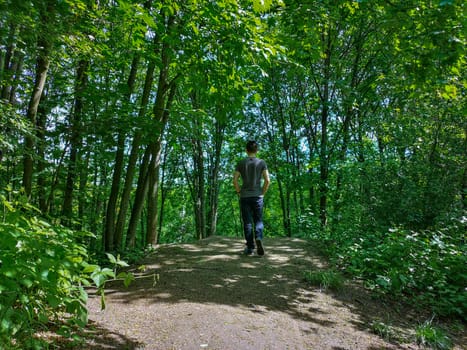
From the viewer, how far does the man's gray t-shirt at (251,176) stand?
6160mm

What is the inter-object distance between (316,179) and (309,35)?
18.6ft

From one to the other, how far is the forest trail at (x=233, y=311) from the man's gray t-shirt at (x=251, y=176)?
1261mm

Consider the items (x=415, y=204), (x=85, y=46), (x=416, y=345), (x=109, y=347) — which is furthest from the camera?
(x=415, y=204)

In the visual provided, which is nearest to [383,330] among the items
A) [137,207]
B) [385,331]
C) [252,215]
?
[385,331]

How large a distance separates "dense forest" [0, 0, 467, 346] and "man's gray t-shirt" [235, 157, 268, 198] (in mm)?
1083

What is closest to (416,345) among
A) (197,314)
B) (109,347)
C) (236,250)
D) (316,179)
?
(197,314)

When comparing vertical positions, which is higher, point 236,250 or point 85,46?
point 85,46

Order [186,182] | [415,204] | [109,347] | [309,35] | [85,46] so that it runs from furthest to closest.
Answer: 1. [186,182]
2. [415,204]
3. [309,35]
4. [85,46]
5. [109,347]

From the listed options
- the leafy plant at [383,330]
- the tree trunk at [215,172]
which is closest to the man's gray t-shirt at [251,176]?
the leafy plant at [383,330]

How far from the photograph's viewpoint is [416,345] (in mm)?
3615

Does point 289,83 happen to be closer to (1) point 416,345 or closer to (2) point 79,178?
(2) point 79,178

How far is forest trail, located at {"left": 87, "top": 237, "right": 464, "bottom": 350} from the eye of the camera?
316 centimetres

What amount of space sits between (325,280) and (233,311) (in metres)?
1.86

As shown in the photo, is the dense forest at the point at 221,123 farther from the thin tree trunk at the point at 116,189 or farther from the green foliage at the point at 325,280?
the green foliage at the point at 325,280
